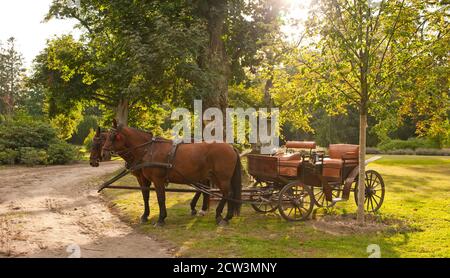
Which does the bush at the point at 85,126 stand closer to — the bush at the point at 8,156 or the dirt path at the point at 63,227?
the bush at the point at 8,156

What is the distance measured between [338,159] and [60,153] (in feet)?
73.5

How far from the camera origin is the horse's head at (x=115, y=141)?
31.6ft

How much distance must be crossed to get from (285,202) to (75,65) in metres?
19.0

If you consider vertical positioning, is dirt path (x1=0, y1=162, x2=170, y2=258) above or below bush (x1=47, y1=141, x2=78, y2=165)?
below

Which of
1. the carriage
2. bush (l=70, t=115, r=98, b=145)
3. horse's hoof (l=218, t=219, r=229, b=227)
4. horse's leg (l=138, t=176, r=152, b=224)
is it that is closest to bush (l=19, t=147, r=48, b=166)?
horse's leg (l=138, t=176, r=152, b=224)

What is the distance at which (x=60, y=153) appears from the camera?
28.0m

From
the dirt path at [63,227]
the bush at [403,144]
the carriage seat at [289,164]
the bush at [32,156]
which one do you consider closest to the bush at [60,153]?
the bush at [32,156]

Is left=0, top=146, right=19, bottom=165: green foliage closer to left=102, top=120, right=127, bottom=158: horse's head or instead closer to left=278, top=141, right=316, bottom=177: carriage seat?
left=102, top=120, right=127, bottom=158: horse's head

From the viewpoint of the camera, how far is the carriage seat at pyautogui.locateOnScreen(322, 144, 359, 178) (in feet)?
35.4

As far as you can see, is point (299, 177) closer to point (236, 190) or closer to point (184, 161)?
point (236, 190)

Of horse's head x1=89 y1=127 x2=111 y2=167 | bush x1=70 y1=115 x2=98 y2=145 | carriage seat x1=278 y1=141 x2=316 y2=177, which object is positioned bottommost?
carriage seat x1=278 y1=141 x2=316 y2=177

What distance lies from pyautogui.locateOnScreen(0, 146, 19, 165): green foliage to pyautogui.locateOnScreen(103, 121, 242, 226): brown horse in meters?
18.5

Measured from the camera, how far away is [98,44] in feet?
65.5

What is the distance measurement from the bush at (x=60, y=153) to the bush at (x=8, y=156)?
2303mm
